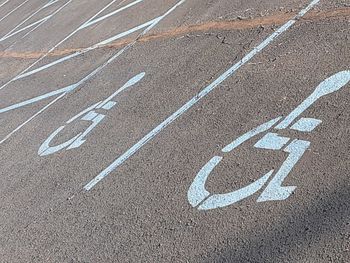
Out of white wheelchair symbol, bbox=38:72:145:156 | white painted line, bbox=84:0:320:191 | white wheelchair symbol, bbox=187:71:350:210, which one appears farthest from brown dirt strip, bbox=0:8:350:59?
white wheelchair symbol, bbox=187:71:350:210

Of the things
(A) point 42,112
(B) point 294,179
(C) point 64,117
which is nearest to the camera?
(B) point 294,179

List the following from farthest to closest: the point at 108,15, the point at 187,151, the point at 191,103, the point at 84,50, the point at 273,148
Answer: the point at 108,15, the point at 84,50, the point at 191,103, the point at 187,151, the point at 273,148

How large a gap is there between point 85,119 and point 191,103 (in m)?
2.10

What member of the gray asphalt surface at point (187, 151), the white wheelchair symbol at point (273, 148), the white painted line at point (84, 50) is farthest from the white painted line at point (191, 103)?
the white painted line at point (84, 50)

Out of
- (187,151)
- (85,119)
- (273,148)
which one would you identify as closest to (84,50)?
(85,119)

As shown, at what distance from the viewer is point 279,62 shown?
682 cm

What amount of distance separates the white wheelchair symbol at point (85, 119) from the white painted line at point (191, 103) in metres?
1.17

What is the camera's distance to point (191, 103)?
23.1 feet

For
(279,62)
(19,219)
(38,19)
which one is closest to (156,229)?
(19,219)

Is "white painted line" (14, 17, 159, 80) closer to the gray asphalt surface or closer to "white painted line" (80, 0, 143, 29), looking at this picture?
the gray asphalt surface

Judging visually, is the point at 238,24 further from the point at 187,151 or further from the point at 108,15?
the point at 108,15

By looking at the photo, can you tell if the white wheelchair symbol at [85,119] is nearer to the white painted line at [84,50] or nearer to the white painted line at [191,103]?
the white painted line at [191,103]

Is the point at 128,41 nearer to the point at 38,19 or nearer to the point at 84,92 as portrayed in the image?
the point at 84,92

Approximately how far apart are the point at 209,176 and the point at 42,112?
4.94m
